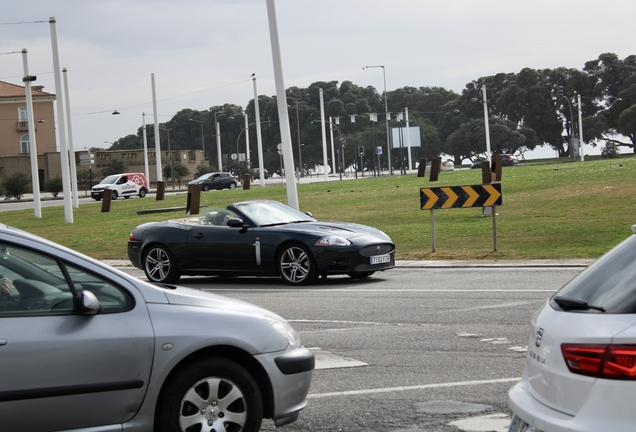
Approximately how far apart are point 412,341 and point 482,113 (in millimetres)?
114276

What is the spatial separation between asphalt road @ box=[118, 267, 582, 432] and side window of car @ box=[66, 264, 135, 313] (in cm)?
152

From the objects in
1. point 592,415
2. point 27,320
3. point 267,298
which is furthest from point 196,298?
point 267,298

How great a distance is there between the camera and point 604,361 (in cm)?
339

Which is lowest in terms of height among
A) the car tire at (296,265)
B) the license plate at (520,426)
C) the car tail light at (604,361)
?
the car tire at (296,265)

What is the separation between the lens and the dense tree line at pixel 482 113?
10631cm

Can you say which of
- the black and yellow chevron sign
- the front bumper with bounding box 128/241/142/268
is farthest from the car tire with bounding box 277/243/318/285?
the black and yellow chevron sign

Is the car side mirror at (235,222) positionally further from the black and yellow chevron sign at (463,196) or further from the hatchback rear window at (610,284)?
the hatchback rear window at (610,284)

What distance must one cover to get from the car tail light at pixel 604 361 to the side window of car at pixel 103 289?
8.52 feet

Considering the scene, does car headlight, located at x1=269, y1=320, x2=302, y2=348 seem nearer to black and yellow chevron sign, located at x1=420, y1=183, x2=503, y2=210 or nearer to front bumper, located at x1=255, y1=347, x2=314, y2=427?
front bumper, located at x1=255, y1=347, x2=314, y2=427

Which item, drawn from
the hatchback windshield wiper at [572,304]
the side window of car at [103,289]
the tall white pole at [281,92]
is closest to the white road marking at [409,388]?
the side window of car at [103,289]

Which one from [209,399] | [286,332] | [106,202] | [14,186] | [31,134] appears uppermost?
[31,134]

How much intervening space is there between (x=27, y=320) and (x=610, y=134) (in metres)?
108

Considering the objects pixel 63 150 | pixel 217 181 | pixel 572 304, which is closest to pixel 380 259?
pixel 572 304

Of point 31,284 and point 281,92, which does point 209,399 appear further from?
point 281,92
